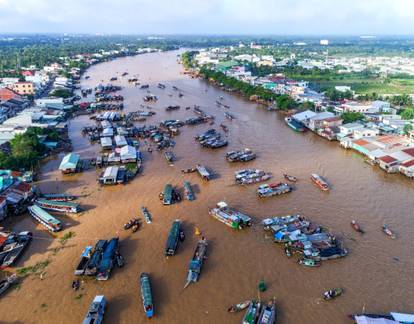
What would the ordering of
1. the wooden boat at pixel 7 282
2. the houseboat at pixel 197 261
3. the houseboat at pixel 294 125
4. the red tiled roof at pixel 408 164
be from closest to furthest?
1. the wooden boat at pixel 7 282
2. the houseboat at pixel 197 261
3. the red tiled roof at pixel 408 164
4. the houseboat at pixel 294 125

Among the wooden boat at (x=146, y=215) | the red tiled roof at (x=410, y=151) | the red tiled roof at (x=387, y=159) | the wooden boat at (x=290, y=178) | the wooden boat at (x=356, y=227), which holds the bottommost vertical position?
the wooden boat at (x=290, y=178)

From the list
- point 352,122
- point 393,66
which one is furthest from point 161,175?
point 393,66

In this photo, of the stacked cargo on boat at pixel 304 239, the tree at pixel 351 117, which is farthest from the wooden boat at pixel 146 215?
the tree at pixel 351 117

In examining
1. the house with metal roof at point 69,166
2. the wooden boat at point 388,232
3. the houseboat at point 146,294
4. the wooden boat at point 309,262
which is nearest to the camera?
the houseboat at point 146,294

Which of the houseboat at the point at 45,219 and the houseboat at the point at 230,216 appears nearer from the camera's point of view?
the houseboat at the point at 45,219

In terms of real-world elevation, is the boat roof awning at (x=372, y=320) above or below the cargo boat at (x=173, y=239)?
above

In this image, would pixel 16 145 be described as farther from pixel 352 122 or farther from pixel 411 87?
pixel 411 87

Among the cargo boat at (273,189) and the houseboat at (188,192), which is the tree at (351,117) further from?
the houseboat at (188,192)
